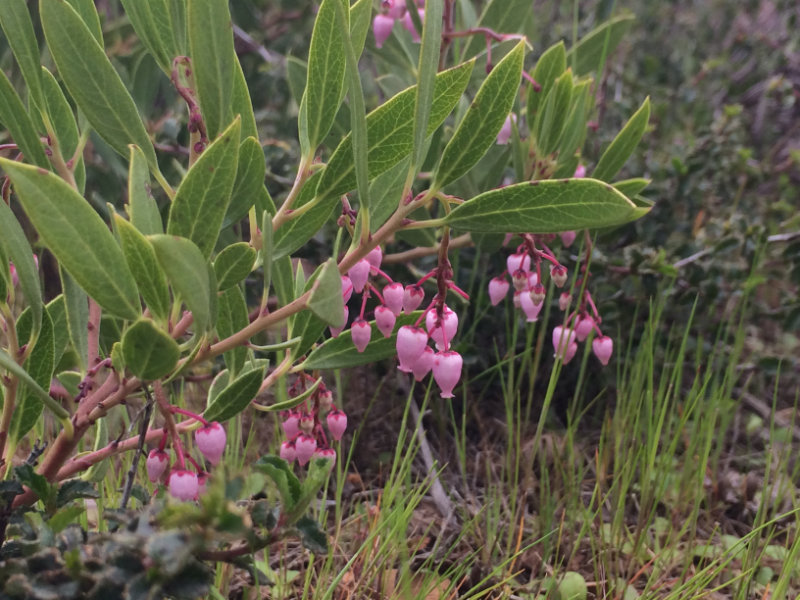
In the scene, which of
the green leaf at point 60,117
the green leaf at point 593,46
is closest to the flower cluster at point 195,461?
the green leaf at point 60,117

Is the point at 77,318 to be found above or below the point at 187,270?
below

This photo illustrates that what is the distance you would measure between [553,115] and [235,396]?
858mm

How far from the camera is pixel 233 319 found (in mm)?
1238

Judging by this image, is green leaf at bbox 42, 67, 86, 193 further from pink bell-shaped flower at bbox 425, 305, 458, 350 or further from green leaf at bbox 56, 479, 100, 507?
pink bell-shaped flower at bbox 425, 305, 458, 350

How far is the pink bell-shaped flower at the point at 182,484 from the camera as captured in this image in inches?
41.7

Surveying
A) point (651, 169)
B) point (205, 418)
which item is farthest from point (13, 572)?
point (651, 169)

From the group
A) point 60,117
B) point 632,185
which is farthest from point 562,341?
point 60,117

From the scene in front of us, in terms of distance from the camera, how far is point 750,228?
2393 mm

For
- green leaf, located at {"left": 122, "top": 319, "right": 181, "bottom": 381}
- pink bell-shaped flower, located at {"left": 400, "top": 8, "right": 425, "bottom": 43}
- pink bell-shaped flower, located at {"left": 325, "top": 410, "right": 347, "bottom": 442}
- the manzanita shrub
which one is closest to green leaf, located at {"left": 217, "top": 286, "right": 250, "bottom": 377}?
the manzanita shrub

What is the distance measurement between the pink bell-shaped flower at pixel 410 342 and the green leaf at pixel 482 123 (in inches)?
9.9

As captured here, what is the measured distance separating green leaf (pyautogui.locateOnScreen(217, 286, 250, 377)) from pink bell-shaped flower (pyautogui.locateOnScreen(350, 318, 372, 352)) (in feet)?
0.60

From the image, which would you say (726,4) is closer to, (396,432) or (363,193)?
(396,432)

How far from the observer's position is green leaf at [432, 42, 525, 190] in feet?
3.37

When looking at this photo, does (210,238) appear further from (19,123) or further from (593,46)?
(593,46)
